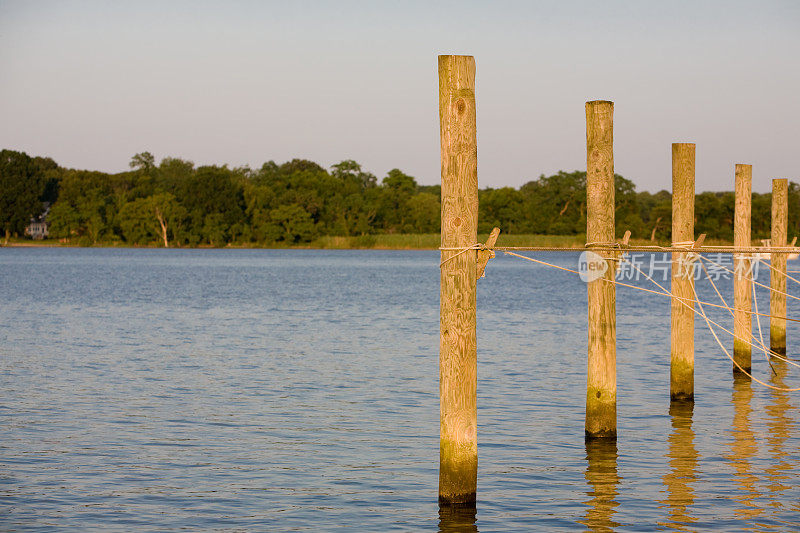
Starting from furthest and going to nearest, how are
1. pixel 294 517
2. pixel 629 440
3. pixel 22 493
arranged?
pixel 629 440, pixel 22 493, pixel 294 517

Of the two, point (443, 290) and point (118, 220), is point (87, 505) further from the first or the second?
point (118, 220)

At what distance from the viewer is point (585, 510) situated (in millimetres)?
12055

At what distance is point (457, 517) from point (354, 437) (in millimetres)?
4985

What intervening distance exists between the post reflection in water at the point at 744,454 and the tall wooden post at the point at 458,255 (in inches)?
150

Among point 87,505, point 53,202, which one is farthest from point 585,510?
Result: point 53,202

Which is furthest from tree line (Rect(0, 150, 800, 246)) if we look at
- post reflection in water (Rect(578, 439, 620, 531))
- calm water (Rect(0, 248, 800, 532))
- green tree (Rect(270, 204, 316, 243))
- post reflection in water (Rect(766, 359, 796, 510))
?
post reflection in water (Rect(578, 439, 620, 531))

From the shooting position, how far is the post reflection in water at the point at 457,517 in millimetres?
11328

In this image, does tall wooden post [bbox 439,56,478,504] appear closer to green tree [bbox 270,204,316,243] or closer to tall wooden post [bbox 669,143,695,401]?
tall wooden post [bbox 669,143,695,401]

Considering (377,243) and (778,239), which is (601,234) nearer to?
(778,239)

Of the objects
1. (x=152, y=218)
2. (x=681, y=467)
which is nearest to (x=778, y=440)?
(x=681, y=467)

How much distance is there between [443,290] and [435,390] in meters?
10.4

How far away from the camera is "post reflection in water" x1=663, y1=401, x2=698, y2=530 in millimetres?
11797

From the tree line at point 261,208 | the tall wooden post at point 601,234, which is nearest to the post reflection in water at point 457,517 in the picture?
the tall wooden post at point 601,234

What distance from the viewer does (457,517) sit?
37.7 ft
